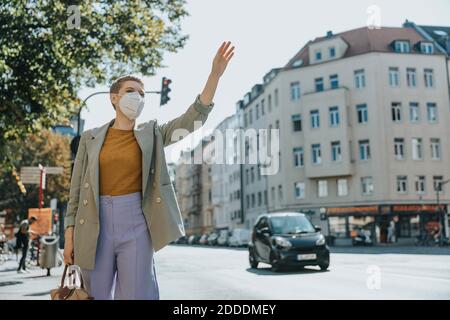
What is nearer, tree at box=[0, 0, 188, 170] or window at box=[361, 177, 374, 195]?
tree at box=[0, 0, 188, 170]

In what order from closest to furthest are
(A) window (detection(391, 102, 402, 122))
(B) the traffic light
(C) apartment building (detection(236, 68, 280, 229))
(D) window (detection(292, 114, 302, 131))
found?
(B) the traffic light, (A) window (detection(391, 102, 402, 122)), (D) window (detection(292, 114, 302, 131)), (C) apartment building (detection(236, 68, 280, 229))

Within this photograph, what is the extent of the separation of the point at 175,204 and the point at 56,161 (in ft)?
148

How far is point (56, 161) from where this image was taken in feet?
153

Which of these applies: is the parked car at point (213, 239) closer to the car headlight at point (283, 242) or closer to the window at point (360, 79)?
the window at point (360, 79)

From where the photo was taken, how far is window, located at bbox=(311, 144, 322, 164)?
162 feet

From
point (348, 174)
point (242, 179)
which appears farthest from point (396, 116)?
point (242, 179)

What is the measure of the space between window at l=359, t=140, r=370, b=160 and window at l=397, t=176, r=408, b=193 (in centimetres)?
317

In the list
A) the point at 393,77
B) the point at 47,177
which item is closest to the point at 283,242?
the point at 47,177

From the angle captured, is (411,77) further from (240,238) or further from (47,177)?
(47,177)

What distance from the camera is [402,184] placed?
153 ft

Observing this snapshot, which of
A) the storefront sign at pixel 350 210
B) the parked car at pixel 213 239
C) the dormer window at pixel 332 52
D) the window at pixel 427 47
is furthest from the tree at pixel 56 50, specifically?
the parked car at pixel 213 239

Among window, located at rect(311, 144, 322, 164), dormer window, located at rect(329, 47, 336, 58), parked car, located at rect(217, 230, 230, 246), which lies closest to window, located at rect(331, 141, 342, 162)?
window, located at rect(311, 144, 322, 164)

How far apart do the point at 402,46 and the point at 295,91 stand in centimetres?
1006

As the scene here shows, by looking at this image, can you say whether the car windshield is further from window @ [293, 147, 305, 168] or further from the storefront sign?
window @ [293, 147, 305, 168]
